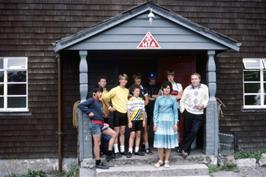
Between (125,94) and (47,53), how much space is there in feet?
9.00

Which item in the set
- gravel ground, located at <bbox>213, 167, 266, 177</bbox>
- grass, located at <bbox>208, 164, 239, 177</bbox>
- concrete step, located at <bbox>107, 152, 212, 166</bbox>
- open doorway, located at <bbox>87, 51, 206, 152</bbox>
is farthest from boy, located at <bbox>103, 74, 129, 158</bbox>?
gravel ground, located at <bbox>213, 167, 266, 177</bbox>

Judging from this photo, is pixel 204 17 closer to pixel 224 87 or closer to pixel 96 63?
pixel 224 87

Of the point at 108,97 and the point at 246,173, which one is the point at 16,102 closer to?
the point at 108,97

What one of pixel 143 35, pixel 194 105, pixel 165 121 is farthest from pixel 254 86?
pixel 143 35

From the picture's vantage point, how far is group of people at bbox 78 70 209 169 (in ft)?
29.5

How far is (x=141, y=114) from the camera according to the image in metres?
9.44

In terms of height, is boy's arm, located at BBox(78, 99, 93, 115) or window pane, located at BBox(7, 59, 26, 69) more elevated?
window pane, located at BBox(7, 59, 26, 69)

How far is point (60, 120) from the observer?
10789mm

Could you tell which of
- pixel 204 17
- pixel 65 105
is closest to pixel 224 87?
pixel 204 17

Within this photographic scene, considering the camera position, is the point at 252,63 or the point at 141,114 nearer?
the point at 141,114

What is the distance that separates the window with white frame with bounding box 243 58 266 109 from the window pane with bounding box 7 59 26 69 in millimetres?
5978

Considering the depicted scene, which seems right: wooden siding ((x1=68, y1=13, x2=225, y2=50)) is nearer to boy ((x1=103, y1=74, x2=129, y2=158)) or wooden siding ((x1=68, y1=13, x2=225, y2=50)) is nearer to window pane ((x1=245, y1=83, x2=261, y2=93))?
boy ((x1=103, y1=74, x2=129, y2=158))

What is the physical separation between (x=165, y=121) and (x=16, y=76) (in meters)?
4.35

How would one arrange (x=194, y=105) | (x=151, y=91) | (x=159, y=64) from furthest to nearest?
(x=159, y=64) → (x=151, y=91) → (x=194, y=105)
